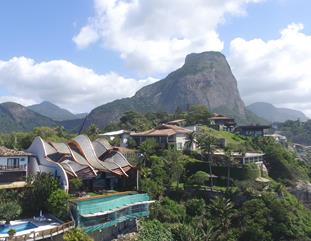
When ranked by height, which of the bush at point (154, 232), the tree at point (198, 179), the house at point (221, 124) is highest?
the house at point (221, 124)

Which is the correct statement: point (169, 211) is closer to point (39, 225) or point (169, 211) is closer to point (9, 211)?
point (39, 225)

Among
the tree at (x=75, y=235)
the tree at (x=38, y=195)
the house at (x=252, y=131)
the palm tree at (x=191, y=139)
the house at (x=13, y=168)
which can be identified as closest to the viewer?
the tree at (x=75, y=235)

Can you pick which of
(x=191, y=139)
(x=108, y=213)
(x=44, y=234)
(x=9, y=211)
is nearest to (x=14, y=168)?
(x=9, y=211)

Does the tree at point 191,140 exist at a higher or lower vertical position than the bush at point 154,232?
higher

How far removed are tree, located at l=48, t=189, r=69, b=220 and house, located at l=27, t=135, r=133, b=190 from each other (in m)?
3.42

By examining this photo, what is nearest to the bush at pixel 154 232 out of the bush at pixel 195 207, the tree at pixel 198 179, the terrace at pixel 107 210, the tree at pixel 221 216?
the terrace at pixel 107 210

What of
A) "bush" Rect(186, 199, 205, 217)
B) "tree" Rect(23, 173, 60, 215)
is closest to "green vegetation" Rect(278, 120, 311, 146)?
"bush" Rect(186, 199, 205, 217)

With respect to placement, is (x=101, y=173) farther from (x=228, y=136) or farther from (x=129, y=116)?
(x=129, y=116)

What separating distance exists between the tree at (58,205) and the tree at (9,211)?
3209 millimetres

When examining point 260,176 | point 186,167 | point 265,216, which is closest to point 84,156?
point 186,167

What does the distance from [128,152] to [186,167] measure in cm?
1040

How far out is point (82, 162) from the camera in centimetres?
5222

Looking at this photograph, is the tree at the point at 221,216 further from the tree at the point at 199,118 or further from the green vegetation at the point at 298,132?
the green vegetation at the point at 298,132

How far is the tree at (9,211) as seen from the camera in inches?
1505
